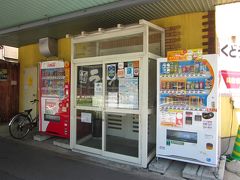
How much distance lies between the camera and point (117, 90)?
168 inches

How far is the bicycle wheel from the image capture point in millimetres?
5603

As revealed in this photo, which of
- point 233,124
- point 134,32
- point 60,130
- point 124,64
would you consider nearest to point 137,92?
point 124,64

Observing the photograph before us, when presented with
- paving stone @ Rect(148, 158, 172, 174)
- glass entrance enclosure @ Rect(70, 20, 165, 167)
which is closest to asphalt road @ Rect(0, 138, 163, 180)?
paving stone @ Rect(148, 158, 172, 174)

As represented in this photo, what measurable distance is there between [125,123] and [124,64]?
1.63m

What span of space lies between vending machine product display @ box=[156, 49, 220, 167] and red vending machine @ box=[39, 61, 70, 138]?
238 centimetres

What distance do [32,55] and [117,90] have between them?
15.3 ft

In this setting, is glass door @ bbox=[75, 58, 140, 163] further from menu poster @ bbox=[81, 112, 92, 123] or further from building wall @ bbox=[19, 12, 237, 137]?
building wall @ bbox=[19, 12, 237, 137]

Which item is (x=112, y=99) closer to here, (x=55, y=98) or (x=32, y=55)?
(x=55, y=98)

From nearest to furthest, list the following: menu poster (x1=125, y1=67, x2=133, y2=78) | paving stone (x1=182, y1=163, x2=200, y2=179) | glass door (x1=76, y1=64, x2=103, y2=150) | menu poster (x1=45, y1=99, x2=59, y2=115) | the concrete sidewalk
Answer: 1. paving stone (x1=182, y1=163, x2=200, y2=179)
2. the concrete sidewalk
3. menu poster (x1=125, y1=67, x2=133, y2=78)
4. glass door (x1=76, y1=64, x2=103, y2=150)
5. menu poster (x1=45, y1=99, x2=59, y2=115)

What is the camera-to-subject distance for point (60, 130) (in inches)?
203

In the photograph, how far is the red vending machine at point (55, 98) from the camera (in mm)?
5086

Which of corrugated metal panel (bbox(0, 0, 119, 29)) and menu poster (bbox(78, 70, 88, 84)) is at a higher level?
corrugated metal panel (bbox(0, 0, 119, 29))

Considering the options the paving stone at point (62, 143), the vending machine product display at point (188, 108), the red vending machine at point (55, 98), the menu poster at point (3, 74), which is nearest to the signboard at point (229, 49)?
the vending machine product display at point (188, 108)

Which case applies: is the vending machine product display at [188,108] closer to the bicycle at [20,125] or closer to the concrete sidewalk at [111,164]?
the concrete sidewalk at [111,164]
